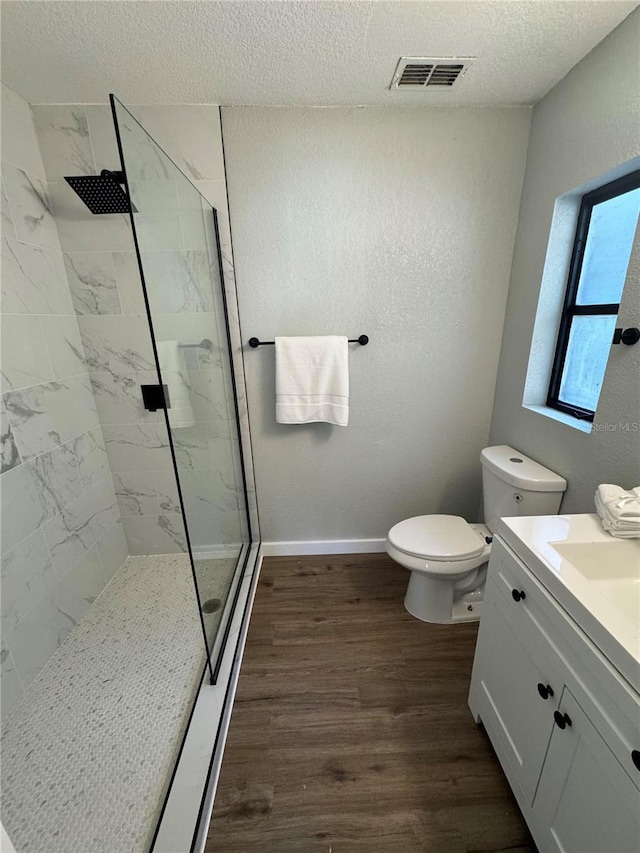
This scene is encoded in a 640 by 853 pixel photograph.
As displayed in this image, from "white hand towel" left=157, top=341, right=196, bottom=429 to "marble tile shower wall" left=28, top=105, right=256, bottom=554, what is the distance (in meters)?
0.04

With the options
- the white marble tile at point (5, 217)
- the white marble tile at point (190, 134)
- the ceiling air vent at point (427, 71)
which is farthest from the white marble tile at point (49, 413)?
the ceiling air vent at point (427, 71)

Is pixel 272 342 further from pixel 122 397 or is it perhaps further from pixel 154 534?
pixel 154 534

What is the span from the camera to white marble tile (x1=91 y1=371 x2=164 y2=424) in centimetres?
173

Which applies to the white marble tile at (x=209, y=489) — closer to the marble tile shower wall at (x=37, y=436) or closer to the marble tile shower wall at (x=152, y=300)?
the marble tile shower wall at (x=152, y=300)

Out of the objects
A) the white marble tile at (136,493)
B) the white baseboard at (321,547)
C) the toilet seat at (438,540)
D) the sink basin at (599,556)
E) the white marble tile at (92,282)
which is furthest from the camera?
the white baseboard at (321,547)

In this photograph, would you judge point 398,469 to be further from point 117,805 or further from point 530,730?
point 117,805

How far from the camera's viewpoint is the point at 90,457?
1698 mm

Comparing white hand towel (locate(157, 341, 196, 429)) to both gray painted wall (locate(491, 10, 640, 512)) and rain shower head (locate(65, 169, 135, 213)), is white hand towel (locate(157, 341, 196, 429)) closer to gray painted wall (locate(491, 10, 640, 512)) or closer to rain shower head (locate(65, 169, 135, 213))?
rain shower head (locate(65, 169, 135, 213))

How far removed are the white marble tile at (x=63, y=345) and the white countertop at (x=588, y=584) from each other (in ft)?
6.22

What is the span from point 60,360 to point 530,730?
2147mm

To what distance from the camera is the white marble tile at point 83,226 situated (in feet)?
4.94

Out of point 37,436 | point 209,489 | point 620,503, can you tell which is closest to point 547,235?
point 620,503

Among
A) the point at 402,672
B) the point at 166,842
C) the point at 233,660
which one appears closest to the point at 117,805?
the point at 166,842

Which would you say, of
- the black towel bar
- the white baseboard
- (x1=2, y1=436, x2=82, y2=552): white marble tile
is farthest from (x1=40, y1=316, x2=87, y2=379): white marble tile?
the white baseboard
